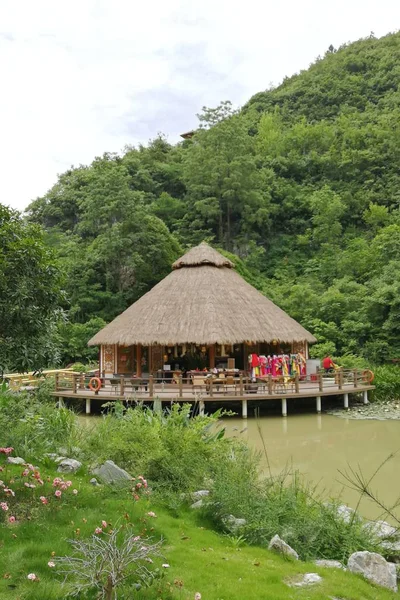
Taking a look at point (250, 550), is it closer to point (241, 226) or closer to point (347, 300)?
point (347, 300)

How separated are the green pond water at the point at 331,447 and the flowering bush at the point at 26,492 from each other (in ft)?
11.2

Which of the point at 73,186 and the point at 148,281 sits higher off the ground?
the point at 73,186

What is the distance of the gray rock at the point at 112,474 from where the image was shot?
6047 millimetres

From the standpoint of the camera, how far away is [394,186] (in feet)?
116

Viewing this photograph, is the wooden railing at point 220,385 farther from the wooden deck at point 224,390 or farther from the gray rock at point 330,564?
the gray rock at point 330,564

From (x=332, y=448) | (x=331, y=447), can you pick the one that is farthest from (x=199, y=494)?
(x=331, y=447)

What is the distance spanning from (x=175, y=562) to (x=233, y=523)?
1184mm

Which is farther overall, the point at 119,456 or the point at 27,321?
the point at 119,456

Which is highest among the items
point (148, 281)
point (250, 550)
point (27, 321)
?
point (148, 281)

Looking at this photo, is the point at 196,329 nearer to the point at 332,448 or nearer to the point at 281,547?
the point at 332,448

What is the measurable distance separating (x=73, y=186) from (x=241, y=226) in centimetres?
1211

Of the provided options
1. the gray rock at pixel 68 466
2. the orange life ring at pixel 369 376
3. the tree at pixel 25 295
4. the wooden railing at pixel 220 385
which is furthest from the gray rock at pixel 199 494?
the orange life ring at pixel 369 376

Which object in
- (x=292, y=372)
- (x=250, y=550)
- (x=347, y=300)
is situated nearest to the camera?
(x=250, y=550)

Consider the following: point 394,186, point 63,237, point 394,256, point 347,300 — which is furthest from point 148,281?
point 394,186
